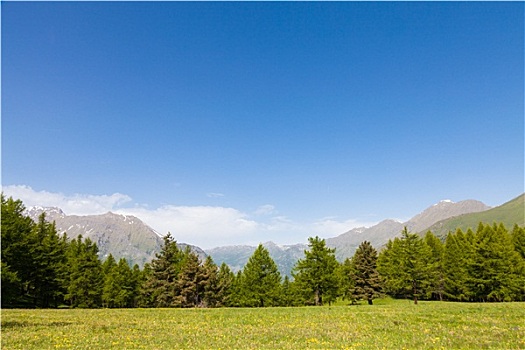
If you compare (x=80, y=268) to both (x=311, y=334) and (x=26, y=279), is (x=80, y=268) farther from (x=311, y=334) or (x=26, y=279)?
(x=311, y=334)

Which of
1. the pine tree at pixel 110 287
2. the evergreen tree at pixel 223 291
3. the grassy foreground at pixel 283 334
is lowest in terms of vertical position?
the evergreen tree at pixel 223 291

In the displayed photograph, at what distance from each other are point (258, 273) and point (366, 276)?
20858 millimetres

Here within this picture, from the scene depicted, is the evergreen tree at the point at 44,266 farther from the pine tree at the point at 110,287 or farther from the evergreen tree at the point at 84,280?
the pine tree at the point at 110,287

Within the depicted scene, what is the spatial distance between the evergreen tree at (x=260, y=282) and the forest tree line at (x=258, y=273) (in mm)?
185

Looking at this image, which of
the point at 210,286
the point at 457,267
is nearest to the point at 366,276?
the point at 457,267

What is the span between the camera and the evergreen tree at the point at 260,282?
60719 mm

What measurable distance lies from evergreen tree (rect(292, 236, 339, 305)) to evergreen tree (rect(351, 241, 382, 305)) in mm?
6658

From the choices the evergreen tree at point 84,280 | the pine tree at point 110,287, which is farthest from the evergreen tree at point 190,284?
the evergreen tree at point 84,280

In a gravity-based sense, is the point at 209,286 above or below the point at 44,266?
below

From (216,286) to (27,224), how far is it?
→ 38.6 meters

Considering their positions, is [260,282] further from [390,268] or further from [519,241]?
[519,241]

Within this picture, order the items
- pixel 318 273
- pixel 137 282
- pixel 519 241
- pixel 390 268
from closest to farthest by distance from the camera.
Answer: pixel 318 273 < pixel 519 241 < pixel 390 268 < pixel 137 282

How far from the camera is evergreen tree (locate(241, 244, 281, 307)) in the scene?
6072 centimetres

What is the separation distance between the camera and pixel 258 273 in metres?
62.2
